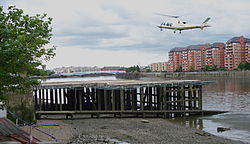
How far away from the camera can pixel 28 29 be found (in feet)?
47.8

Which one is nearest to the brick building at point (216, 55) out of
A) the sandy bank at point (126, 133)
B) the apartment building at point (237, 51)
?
the apartment building at point (237, 51)

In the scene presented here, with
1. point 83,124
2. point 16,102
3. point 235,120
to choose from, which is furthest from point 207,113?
point 16,102

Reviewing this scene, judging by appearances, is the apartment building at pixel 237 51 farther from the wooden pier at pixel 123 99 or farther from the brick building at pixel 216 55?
the wooden pier at pixel 123 99

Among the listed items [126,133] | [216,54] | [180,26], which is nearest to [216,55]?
[216,54]

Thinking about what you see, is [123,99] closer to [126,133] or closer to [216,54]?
[126,133]

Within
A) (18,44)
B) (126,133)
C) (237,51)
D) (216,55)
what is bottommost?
(126,133)

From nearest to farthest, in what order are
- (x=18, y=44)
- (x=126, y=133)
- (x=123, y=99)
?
1. (x=18, y=44)
2. (x=126, y=133)
3. (x=123, y=99)

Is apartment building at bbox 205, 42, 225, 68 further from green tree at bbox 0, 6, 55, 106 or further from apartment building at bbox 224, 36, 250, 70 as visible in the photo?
green tree at bbox 0, 6, 55, 106

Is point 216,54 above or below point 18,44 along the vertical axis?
above

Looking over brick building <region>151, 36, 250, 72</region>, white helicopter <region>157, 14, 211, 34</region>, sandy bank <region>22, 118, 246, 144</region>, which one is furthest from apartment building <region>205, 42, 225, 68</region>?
sandy bank <region>22, 118, 246, 144</region>

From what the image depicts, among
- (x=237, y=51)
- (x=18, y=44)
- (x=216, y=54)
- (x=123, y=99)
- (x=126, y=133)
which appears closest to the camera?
(x=18, y=44)

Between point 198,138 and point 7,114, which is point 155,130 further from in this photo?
point 7,114

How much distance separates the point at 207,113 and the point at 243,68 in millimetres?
116944

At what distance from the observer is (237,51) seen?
512 feet
